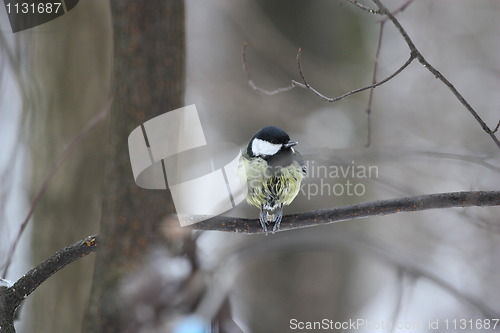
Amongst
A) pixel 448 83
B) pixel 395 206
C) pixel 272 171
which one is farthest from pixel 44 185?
pixel 448 83

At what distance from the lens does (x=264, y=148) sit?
1.72 m

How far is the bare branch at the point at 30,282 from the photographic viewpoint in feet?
3.26

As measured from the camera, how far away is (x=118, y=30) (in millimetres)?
1228

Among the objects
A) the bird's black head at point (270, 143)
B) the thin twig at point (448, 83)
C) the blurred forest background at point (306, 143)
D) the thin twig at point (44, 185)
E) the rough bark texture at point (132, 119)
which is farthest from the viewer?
the blurred forest background at point (306, 143)

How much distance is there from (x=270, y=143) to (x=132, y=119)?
612 mm

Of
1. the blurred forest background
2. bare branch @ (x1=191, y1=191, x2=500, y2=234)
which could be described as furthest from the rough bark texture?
the blurred forest background

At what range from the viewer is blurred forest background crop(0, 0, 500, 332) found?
83.4 inches

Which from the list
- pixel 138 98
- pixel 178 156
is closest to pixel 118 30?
pixel 138 98

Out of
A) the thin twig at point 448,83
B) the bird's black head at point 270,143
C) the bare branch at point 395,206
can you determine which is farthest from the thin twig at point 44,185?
the thin twig at point 448,83

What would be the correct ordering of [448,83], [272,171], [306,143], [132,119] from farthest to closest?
[306,143]
[272,171]
[132,119]
[448,83]

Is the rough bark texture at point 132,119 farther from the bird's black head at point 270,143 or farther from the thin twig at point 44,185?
the bird's black head at point 270,143

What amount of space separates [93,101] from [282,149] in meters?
1.20

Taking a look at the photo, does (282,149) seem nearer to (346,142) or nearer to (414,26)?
(346,142)

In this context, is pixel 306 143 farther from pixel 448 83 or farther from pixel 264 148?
pixel 448 83
